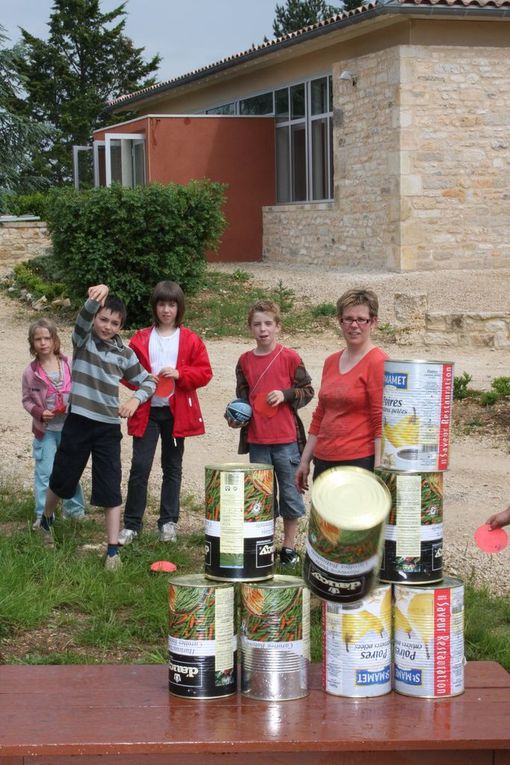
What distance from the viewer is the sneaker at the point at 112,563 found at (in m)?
6.23

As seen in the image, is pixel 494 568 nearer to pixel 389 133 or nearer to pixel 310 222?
pixel 389 133

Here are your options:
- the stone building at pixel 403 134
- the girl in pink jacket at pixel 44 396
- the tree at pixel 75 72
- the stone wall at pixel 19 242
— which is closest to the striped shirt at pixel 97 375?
the girl in pink jacket at pixel 44 396

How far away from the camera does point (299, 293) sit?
59.0 ft

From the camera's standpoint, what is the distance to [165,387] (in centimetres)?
686

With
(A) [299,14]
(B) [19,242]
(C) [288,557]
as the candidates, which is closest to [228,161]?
(B) [19,242]

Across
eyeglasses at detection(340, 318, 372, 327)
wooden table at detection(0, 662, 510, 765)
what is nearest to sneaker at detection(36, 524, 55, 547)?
eyeglasses at detection(340, 318, 372, 327)

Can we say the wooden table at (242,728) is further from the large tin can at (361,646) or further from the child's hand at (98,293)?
the child's hand at (98,293)

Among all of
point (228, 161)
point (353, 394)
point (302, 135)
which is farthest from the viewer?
point (228, 161)

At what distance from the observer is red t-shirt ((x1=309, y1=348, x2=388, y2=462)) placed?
17.5ft

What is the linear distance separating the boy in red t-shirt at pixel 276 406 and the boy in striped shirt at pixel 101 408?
613mm

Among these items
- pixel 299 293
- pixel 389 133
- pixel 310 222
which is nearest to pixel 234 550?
pixel 299 293

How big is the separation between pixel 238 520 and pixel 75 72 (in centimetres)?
4684

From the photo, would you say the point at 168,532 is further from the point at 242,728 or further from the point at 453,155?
the point at 453,155

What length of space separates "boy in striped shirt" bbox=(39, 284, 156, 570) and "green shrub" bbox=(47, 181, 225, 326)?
30.0 feet
